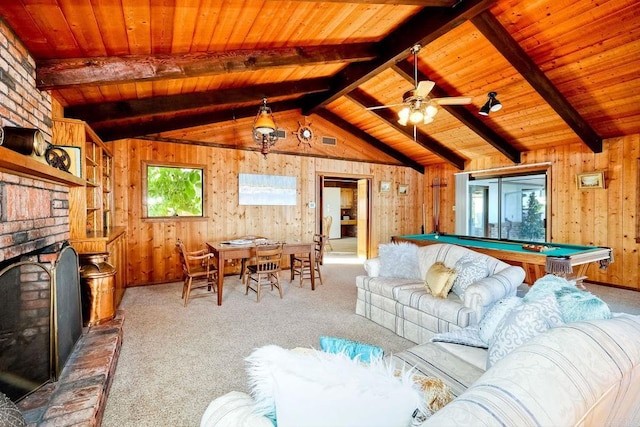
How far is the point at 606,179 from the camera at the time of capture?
16.3 ft

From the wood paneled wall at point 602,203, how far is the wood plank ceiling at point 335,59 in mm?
246

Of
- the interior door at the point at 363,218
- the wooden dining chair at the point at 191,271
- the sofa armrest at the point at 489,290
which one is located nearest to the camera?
the sofa armrest at the point at 489,290

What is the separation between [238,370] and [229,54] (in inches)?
119

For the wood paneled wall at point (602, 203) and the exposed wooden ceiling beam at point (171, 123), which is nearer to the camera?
the exposed wooden ceiling beam at point (171, 123)

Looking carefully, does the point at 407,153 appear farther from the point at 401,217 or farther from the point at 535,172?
the point at 535,172

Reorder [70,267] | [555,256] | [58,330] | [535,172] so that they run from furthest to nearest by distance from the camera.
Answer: [535,172]
[555,256]
[70,267]
[58,330]

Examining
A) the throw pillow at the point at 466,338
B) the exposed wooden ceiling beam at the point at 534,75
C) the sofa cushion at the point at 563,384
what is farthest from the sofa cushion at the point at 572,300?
the exposed wooden ceiling beam at the point at 534,75

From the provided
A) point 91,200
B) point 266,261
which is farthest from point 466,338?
point 91,200

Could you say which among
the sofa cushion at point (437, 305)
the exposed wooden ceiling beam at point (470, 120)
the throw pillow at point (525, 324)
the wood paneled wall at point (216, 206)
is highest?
the exposed wooden ceiling beam at point (470, 120)

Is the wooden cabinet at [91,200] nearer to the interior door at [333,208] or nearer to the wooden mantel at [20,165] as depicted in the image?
the wooden mantel at [20,165]

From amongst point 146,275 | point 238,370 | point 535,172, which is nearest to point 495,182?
point 535,172

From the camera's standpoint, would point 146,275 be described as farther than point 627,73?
Yes

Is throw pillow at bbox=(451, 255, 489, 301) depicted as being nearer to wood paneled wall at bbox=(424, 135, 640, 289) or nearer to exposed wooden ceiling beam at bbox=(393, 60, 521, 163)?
exposed wooden ceiling beam at bbox=(393, 60, 521, 163)

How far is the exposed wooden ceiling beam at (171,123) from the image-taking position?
4445 millimetres
